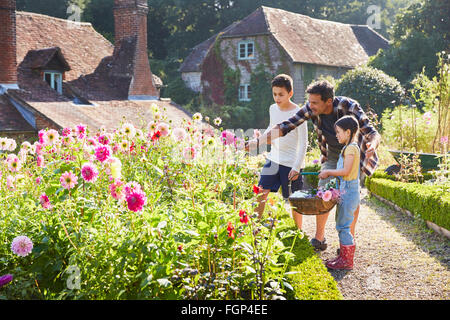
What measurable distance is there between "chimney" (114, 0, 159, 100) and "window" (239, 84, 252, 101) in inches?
342

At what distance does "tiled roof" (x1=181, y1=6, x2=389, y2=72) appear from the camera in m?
27.6

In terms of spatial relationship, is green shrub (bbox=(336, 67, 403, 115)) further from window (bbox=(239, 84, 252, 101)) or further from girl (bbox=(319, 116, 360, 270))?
girl (bbox=(319, 116, 360, 270))

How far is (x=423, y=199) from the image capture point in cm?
671

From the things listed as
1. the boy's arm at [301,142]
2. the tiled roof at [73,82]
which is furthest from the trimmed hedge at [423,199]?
the tiled roof at [73,82]

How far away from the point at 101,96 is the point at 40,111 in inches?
174

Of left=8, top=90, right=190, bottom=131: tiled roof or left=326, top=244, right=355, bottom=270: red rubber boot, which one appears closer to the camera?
left=326, top=244, right=355, bottom=270: red rubber boot

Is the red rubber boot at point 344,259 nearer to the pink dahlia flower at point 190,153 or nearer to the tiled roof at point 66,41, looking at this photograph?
the pink dahlia flower at point 190,153

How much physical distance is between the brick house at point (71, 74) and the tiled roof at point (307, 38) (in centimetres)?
762

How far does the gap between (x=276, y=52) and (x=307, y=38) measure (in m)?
3.27

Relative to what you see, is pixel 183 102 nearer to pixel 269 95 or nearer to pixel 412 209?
pixel 269 95

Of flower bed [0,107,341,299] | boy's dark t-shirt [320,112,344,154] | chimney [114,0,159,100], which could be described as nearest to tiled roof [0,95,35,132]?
chimney [114,0,159,100]

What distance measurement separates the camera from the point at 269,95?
28.3m

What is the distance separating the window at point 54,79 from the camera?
18219 millimetres

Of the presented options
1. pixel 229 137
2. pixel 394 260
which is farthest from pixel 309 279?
pixel 394 260
